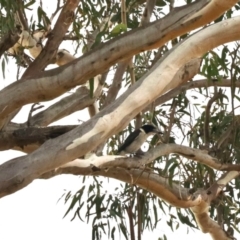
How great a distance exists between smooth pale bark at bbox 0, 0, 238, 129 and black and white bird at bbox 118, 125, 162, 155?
2.69 feet

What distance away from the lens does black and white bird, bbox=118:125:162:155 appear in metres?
2.70

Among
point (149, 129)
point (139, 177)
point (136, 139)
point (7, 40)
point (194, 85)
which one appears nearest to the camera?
point (7, 40)

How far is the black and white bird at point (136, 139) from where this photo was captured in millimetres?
2700

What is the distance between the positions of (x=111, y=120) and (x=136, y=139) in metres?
0.94

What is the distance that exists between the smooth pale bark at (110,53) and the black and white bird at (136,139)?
82 centimetres

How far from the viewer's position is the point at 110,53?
6.06ft

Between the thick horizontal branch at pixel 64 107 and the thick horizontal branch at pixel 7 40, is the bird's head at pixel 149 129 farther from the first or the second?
the thick horizontal branch at pixel 7 40

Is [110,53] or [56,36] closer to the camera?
[110,53]

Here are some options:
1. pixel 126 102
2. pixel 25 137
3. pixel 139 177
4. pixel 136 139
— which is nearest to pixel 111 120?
pixel 126 102

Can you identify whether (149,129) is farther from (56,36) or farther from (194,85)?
(56,36)

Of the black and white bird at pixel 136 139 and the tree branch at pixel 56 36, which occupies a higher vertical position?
the tree branch at pixel 56 36

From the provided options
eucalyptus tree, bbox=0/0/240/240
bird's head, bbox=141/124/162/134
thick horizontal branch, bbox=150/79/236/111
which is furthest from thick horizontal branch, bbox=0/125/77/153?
thick horizontal branch, bbox=150/79/236/111

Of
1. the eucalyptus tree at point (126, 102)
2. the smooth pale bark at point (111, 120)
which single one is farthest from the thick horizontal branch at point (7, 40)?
the smooth pale bark at point (111, 120)

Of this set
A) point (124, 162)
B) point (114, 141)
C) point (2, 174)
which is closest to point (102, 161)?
point (124, 162)
